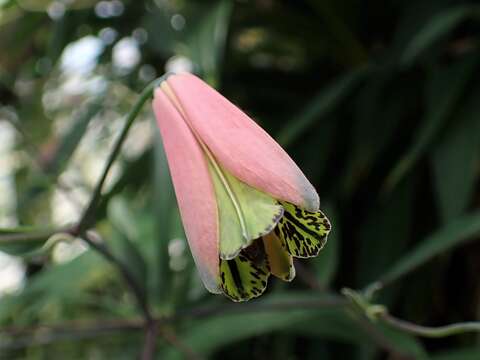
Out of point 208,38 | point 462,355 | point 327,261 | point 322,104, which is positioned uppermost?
point 208,38

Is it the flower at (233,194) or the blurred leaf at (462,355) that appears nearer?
the flower at (233,194)

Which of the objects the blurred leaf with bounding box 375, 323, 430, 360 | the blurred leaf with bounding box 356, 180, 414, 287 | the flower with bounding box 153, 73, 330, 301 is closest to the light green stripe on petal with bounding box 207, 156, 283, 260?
the flower with bounding box 153, 73, 330, 301

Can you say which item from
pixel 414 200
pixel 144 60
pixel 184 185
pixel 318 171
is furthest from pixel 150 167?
pixel 184 185

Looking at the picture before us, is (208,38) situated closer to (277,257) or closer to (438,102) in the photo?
(438,102)

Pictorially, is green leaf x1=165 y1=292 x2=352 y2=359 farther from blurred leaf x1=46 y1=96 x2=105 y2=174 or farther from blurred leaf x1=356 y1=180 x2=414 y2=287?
blurred leaf x1=46 y1=96 x2=105 y2=174

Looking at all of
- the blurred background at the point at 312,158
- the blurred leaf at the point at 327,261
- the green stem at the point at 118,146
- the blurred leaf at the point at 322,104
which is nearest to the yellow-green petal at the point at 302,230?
the green stem at the point at 118,146

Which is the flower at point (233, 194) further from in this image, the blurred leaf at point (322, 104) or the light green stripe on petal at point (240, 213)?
the blurred leaf at point (322, 104)

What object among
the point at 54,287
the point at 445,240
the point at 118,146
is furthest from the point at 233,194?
the point at 54,287
